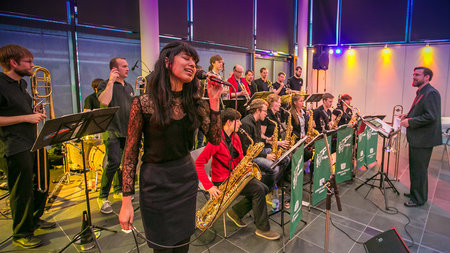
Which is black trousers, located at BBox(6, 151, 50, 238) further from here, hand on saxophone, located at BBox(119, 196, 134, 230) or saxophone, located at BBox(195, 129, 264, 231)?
hand on saxophone, located at BBox(119, 196, 134, 230)

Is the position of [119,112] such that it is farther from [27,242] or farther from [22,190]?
[27,242]

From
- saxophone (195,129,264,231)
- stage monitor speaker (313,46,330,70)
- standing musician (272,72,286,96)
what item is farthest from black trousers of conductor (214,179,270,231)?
stage monitor speaker (313,46,330,70)

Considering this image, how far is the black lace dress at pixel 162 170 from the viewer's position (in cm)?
154

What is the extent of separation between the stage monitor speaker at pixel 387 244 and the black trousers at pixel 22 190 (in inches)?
137

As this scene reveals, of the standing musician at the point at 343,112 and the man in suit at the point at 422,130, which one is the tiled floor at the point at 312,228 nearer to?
the man in suit at the point at 422,130

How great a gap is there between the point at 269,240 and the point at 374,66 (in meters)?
10.6

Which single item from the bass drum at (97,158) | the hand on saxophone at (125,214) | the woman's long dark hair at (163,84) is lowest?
the bass drum at (97,158)

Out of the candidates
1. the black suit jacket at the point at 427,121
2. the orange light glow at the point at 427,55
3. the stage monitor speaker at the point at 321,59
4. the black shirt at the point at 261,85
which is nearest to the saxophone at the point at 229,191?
the black suit jacket at the point at 427,121

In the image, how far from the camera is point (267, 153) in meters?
4.20

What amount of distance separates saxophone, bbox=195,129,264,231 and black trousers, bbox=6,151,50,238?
6.00ft

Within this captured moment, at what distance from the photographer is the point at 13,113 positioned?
8.78 ft

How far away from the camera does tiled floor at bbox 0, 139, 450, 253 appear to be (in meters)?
2.96

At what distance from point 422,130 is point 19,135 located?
519 centimetres

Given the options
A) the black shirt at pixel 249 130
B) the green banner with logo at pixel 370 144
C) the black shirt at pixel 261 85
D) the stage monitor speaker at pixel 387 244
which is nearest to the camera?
the stage monitor speaker at pixel 387 244
